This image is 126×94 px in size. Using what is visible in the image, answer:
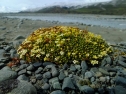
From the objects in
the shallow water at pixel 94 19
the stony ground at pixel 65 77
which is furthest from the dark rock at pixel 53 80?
the shallow water at pixel 94 19

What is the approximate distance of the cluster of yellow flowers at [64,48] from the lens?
819 centimetres

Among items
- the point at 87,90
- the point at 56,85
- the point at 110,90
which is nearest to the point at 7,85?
the point at 56,85

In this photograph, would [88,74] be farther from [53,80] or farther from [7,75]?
[7,75]

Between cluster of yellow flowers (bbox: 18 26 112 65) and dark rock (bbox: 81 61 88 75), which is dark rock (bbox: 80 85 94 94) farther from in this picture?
cluster of yellow flowers (bbox: 18 26 112 65)

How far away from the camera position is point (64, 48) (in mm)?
8312

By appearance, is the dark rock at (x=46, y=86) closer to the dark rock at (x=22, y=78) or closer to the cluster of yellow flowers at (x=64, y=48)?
the dark rock at (x=22, y=78)

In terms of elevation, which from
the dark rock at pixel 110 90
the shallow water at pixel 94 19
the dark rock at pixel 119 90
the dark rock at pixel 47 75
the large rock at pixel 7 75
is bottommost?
the shallow water at pixel 94 19

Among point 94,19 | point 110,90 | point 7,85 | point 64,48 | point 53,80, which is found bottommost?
point 94,19

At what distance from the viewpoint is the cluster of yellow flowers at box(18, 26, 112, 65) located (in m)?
8.19

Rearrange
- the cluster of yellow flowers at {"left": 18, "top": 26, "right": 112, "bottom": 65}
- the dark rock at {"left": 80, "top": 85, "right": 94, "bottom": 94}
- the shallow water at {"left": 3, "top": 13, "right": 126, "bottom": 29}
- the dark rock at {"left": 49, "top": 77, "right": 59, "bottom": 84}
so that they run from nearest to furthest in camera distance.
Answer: the dark rock at {"left": 80, "top": 85, "right": 94, "bottom": 94} < the dark rock at {"left": 49, "top": 77, "right": 59, "bottom": 84} < the cluster of yellow flowers at {"left": 18, "top": 26, "right": 112, "bottom": 65} < the shallow water at {"left": 3, "top": 13, "right": 126, "bottom": 29}

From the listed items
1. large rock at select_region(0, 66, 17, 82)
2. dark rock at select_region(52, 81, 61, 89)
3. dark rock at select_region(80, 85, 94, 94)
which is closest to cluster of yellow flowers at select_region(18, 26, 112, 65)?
large rock at select_region(0, 66, 17, 82)

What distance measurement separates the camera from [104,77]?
7504 mm

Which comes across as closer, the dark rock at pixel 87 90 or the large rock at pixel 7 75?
the dark rock at pixel 87 90

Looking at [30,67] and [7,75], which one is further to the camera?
[30,67]
